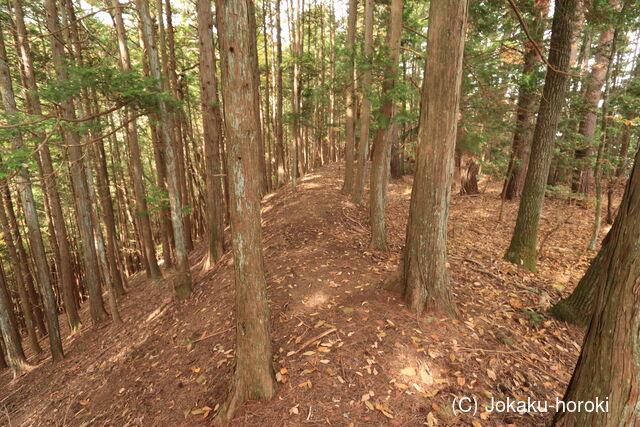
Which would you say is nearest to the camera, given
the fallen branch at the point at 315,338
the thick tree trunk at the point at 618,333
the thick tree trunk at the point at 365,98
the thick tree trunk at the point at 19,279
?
the thick tree trunk at the point at 618,333

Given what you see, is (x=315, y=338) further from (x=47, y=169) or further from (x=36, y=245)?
(x=47, y=169)

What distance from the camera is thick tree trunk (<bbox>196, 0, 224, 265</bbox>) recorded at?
750cm

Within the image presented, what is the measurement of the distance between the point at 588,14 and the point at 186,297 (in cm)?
1146

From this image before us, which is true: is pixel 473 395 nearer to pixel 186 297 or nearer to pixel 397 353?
pixel 397 353

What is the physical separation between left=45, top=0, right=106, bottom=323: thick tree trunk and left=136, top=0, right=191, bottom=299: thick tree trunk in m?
1.75

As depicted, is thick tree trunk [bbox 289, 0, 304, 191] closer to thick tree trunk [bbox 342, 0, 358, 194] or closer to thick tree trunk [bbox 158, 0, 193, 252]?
thick tree trunk [bbox 342, 0, 358, 194]

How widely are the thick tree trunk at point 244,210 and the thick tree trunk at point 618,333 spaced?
302 centimetres

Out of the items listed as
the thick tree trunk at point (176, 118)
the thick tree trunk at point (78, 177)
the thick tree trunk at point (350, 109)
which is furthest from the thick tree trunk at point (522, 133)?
the thick tree trunk at point (78, 177)

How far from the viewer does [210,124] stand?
8.16m

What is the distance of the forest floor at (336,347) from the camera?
346cm

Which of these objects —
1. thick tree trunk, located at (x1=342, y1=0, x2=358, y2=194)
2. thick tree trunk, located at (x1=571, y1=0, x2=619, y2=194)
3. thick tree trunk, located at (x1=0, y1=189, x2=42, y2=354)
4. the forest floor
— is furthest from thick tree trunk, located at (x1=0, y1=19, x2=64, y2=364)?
thick tree trunk, located at (x1=571, y1=0, x2=619, y2=194)

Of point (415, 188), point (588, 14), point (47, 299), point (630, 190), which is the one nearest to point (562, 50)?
point (588, 14)

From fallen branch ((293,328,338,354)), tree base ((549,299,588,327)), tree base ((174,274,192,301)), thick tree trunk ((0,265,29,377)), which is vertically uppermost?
tree base ((549,299,588,327))

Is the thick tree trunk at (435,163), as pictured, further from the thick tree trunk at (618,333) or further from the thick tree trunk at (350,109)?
the thick tree trunk at (350,109)
